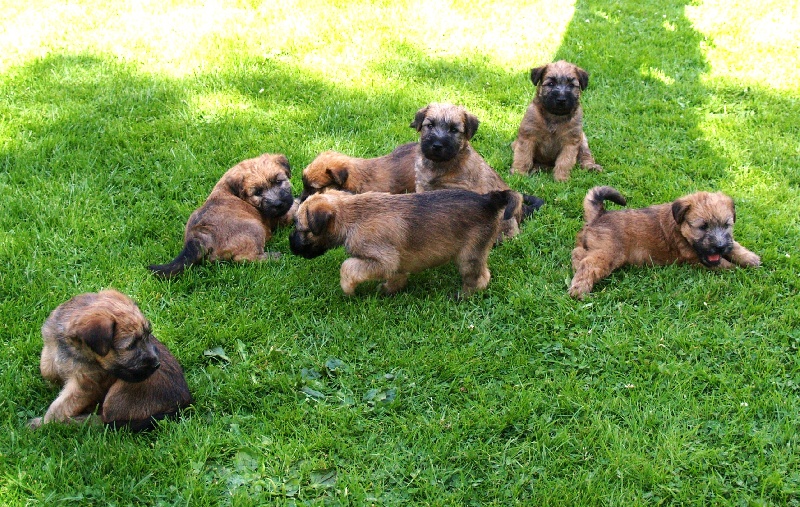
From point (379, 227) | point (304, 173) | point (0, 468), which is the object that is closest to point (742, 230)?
point (379, 227)

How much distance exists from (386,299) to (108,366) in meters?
2.31

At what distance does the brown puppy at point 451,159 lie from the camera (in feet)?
22.4

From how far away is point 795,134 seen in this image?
28.0 ft

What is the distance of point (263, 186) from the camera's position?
6762 mm

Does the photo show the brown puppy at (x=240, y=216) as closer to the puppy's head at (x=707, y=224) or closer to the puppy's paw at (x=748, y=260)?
the puppy's head at (x=707, y=224)

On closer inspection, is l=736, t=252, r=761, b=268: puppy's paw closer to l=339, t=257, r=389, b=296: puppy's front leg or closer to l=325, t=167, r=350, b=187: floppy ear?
A: l=339, t=257, r=389, b=296: puppy's front leg

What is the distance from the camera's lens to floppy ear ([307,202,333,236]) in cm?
548

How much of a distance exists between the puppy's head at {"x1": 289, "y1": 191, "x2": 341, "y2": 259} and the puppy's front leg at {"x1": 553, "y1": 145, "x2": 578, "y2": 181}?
3.16m

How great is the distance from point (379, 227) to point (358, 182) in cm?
155

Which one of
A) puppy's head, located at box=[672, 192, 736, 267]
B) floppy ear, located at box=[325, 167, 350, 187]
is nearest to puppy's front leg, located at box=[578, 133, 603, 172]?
puppy's head, located at box=[672, 192, 736, 267]

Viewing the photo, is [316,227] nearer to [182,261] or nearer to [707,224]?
[182,261]

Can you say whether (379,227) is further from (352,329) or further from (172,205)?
(172,205)

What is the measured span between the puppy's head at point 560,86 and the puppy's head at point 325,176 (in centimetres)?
260

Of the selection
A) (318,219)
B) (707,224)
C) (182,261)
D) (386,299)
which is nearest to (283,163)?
(182,261)
